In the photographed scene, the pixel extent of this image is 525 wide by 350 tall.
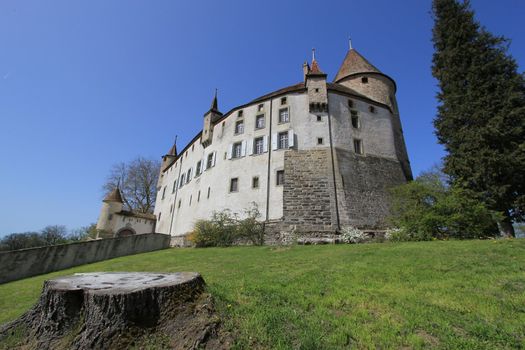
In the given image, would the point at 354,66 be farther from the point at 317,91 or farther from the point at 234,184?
the point at 234,184

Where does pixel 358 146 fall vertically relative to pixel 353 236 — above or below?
above

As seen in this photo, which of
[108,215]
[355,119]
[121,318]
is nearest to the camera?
[121,318]

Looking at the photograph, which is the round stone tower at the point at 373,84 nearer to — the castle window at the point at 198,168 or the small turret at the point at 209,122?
the small turret at the point at 209,122

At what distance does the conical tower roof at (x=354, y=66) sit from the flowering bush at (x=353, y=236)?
17.5 m

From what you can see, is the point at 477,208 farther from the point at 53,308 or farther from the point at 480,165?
the point at 53,308

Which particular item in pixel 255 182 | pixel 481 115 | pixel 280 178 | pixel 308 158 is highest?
pixel 481 115

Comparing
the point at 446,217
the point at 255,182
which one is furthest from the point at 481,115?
the point at 255,182

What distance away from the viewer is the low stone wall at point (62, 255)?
1361 cm

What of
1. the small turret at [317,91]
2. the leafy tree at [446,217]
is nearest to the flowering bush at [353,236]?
the leafy tree at [446,217]

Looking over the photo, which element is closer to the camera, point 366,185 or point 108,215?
point 366,185

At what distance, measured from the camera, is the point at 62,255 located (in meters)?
15.2

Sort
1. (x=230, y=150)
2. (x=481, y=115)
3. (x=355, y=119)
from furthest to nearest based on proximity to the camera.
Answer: (x=230, y=150) < (x=355, y=119) < (x=481, y=115)

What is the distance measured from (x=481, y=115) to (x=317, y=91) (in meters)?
10.5

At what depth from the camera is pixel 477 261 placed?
20.9 feet
